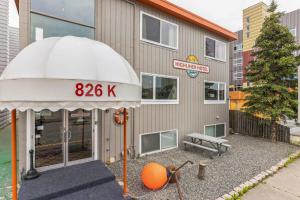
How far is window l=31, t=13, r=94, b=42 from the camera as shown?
5.18 meters

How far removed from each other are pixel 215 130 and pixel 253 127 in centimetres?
291

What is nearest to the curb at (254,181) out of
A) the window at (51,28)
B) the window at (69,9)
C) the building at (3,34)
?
the window at (51,28)

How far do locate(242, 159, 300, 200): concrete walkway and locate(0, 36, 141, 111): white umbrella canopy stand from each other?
464 centimetres

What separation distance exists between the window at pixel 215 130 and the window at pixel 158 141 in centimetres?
293

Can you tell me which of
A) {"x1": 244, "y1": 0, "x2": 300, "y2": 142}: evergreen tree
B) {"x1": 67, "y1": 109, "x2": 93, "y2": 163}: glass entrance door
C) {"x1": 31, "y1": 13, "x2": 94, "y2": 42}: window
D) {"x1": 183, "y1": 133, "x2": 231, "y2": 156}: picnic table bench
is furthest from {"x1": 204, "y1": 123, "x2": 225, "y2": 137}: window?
{"x1": 31, "y1": 13, "x2": 94, "y2": 42}: window

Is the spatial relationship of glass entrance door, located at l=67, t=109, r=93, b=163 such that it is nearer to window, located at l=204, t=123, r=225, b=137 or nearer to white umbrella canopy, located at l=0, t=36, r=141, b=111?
white umbrella canopy, located at l=0, t=36, r=141, b=111

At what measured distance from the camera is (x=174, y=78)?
8.91 metres

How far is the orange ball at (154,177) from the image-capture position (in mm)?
4707

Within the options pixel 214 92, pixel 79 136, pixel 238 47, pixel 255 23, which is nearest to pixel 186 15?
pixel 214 92

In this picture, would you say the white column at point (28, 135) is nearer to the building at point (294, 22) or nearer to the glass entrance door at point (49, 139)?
the glass entrance door at point (49, 139)

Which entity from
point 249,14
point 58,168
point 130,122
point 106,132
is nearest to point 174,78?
point 130,122

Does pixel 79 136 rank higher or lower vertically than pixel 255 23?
lower

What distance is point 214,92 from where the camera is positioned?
444 inches

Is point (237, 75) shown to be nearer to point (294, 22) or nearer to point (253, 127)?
point (294, 22)
